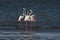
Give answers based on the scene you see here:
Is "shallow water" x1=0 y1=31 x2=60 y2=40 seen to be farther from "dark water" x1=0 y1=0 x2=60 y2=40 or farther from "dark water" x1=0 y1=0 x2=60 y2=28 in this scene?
"dark water" x1=0 y1=0 x2=60 y2=28

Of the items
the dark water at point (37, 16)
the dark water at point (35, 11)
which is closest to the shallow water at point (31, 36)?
the dark water at point (37, 16)

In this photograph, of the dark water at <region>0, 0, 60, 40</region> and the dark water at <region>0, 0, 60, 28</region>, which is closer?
the dark water at <region>0, 0, 60, 40</region>

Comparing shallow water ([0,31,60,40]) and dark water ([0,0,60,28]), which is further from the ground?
dark water ([0,0,60,28])

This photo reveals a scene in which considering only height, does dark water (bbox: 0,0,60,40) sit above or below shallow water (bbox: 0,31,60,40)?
above

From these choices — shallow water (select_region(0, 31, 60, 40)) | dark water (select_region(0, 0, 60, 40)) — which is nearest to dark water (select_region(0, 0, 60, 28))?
dark water (select_region(0, 0, 60, 40))

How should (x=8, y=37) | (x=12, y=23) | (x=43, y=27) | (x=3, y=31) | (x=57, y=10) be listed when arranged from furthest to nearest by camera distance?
(x=57, y=10) → (x=12, y=23) → (x=43, y=27) → (x=3, y=31) → (x=8, y=37)

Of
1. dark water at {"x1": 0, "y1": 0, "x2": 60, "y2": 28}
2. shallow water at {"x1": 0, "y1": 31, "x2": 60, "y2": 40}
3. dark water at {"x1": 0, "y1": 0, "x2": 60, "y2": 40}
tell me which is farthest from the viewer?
dark water at {"x1": 0, "y1": 0, "x2": 60, "y2": 28}

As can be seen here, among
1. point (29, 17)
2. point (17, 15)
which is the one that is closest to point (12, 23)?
point (29, 17)

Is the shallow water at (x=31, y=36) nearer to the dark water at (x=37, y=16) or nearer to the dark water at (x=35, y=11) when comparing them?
the dark water at (x=37, y=16)

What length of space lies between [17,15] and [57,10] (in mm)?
2992

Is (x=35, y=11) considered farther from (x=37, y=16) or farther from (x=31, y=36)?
(x=31, y=36)

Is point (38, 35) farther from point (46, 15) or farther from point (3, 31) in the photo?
point (46, 15)

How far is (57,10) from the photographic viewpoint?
99.4 feet

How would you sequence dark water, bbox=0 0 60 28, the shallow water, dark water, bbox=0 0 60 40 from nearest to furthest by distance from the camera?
the shallow water
dark water, bbox=0 0 60 40
dark water, bbox=0 0 60 28
